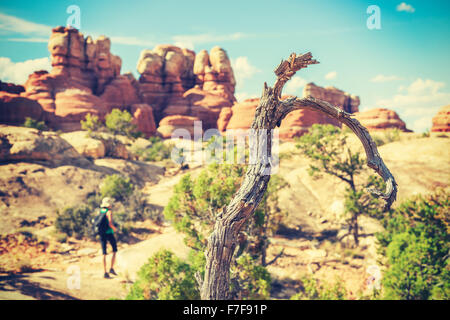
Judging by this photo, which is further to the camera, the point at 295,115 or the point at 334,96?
the point at 334,96

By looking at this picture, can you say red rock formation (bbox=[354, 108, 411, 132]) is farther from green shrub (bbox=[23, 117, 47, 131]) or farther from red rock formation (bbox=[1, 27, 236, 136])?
green shrub (bbox=[23, 117, 47, 131])

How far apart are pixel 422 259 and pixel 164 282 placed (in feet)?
21.6

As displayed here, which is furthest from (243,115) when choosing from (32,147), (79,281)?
(79,281)

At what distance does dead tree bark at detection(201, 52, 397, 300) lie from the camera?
263 centimetres

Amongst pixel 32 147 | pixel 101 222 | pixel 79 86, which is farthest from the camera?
pixel 79 86

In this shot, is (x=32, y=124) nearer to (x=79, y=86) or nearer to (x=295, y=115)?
(x=79, y=86)

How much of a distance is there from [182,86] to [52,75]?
20533mm

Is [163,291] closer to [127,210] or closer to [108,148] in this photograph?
[127,210]

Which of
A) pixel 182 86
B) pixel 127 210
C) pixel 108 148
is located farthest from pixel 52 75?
pixel 127 210

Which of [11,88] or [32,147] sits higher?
[11,88]

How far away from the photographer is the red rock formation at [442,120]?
30.5 metres

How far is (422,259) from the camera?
7969 mm

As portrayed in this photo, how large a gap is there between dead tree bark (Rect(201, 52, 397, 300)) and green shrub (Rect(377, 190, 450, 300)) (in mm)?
6640
